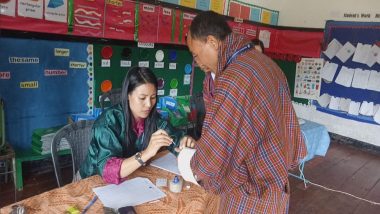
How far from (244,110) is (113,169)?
666 mm

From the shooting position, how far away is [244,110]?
0.86 m

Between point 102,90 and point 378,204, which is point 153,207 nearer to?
point 102,90

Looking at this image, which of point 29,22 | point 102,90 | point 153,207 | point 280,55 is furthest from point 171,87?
point 153,207

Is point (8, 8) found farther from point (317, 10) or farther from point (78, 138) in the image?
point (317, 10)

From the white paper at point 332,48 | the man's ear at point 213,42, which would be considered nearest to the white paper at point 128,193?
the man's ear at point 213,42

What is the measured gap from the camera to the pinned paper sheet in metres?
4.22

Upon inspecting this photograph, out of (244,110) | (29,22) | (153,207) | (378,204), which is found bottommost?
(378,204)

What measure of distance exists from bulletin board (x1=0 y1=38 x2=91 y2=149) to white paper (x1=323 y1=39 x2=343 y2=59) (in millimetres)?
3412

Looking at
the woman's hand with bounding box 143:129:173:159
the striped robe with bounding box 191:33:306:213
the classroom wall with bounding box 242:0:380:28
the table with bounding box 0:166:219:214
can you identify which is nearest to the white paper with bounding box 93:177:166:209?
the table with bounding box 0:166:219:214

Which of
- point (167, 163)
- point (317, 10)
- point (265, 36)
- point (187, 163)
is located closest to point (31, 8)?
point (167, 163)

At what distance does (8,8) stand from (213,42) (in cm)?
187

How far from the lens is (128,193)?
3.93ft

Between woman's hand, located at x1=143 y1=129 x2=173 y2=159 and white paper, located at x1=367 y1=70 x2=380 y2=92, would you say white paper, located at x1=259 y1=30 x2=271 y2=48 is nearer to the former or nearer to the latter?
white paper, located at x1=367 y1=70 x2=380 y2=92

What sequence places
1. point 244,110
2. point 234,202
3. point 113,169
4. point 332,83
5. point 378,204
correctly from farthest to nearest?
point 332,83
point 378,204
point 113,169
point 234,202
point 244,110
